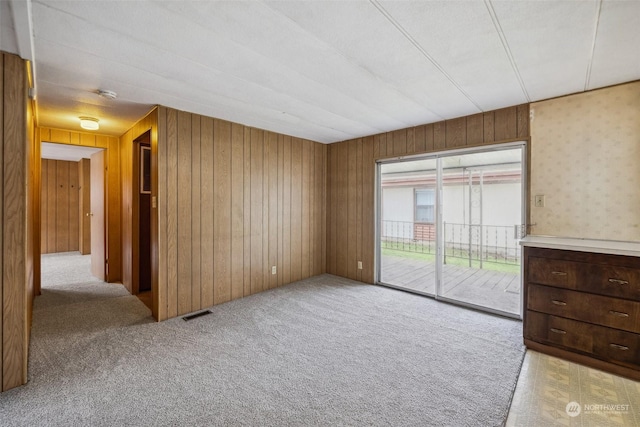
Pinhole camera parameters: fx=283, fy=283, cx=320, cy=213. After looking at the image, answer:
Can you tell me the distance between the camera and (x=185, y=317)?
317 cm

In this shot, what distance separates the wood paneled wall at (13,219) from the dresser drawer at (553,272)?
13.3 ft

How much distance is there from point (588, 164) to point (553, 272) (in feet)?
3.78

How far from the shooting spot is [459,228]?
6.65 m

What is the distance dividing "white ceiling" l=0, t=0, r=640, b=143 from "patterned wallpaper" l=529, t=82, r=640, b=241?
0.65 feet

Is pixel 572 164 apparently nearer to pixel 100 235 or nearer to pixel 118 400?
pixel 118 400

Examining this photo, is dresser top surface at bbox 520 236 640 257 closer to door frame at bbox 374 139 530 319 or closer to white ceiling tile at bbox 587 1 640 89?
door frame at bbox 374 139 530 319

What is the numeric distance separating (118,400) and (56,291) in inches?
131

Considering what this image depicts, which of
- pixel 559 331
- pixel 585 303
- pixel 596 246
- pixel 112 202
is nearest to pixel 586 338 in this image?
pixel 559 331

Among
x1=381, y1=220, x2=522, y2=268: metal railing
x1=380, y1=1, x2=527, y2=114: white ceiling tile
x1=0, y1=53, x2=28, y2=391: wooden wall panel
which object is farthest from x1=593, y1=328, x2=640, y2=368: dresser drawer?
x1=0, y1=53, x2=28, y2=391: wooden wall panel

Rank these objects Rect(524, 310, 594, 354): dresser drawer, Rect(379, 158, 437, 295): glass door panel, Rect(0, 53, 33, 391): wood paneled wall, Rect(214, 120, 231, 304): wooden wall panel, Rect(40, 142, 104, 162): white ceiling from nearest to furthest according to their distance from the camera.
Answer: Rect(0, 53, 33, 391): wood paneled wall < Rect(524, 310, 594, 354): dresser drawer < Rect(214, 120, 231, 304): wooden wall panel < Rect(40, 142, 104, 162): white ceiling < Rect(379, 158, 437, 295): glass door panel

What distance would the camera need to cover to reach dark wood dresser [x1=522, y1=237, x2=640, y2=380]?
209 centimetres

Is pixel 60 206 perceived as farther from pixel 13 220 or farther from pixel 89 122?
pixel 13 220

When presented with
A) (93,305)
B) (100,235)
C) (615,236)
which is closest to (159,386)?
(93,305)

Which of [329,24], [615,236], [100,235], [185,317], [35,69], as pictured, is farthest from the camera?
[100,235]
